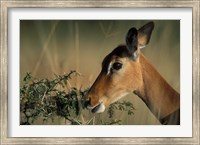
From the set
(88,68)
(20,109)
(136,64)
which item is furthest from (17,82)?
(136,64)

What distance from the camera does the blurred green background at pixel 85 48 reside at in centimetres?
342

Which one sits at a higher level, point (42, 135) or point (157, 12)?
point (157, 12)

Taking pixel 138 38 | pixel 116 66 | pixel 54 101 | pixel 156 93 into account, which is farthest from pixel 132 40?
pixel 54 101

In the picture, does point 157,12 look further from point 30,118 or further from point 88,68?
point 30,118

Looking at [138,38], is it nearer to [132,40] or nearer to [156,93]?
[132,40]

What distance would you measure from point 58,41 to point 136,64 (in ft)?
1.24

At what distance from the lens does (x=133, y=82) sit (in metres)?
3.45

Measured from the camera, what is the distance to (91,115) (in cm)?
343

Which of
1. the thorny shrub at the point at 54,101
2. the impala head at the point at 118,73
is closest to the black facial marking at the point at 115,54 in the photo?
the impala head at the point at 118,73

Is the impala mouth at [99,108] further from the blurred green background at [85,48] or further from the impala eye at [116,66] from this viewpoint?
the impala eye at [116,66]

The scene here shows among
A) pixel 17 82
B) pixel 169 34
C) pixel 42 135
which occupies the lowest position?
pixel 42 135

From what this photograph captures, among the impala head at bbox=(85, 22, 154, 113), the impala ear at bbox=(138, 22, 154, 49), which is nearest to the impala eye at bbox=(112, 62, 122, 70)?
the impala head at bbox=(85, 22, 154, 113)

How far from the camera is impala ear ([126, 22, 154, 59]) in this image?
11.2 feet

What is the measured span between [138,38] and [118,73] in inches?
7.3
